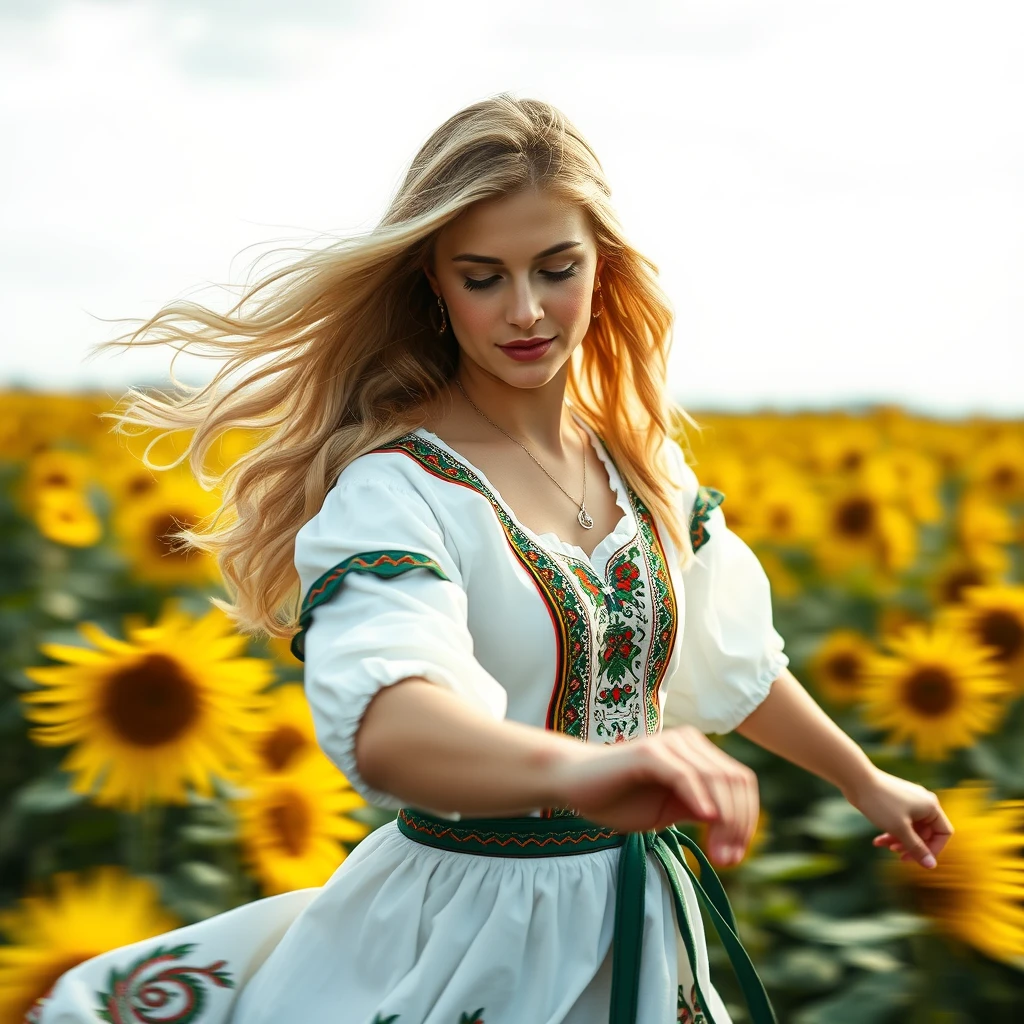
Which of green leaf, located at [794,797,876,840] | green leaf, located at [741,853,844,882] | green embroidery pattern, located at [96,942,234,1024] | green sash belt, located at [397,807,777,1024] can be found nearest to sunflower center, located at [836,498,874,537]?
green leaf, located at [794,797,876,840]

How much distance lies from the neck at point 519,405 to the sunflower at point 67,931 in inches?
41.8

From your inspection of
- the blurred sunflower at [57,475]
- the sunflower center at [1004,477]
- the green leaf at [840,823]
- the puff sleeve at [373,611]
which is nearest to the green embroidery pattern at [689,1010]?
the puff sleeve at [373,611]

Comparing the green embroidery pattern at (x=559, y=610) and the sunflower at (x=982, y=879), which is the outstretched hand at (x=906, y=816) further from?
the green embroidery pattern at (x=559, y=610)

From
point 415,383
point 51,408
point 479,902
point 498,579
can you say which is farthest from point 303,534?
point 51,408

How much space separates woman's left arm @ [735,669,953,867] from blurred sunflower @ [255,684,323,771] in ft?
3.57

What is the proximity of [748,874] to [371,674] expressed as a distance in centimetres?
174

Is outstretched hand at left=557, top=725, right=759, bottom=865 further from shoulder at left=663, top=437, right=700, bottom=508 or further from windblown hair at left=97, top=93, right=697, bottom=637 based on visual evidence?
shoulder at left=663, top=437, right=700, bottom=508

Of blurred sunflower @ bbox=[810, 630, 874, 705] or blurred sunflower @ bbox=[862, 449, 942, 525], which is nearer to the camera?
blurred sunflower @ bbox=[810, 630, 874, 705]

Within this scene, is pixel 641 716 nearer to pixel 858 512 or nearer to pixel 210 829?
pixel 210 829

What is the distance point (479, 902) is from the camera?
6.16 feet

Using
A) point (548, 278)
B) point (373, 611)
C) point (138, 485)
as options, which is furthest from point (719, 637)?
point (138, 485)

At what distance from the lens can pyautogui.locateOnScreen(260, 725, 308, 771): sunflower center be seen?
9.82 feet

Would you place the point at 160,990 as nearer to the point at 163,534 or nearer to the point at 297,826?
the point at 297,826

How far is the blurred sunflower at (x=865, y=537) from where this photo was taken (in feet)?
16.2
